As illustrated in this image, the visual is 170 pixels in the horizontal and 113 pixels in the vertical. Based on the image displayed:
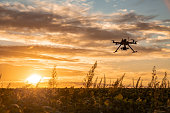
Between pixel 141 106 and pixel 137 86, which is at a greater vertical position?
pixel 137 86

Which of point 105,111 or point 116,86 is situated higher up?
point 116,86

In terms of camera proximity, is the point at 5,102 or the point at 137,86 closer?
the point at 5,102

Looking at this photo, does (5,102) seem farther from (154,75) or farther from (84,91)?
(154,75)

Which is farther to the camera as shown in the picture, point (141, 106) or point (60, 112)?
point (141, 106)

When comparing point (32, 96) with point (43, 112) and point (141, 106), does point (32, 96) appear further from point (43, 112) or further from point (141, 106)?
point (141, 106)

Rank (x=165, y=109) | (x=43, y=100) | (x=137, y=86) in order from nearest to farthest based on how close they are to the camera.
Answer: (x=165, y=109) < (x=43, y=100) < (x=137, y=86)

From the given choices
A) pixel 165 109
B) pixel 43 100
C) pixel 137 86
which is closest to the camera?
pixel 165 109

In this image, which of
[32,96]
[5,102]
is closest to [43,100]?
[32,96]

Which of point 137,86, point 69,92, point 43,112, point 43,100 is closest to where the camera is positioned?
point 43,112

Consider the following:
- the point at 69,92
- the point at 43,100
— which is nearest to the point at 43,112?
the point at 43,100
